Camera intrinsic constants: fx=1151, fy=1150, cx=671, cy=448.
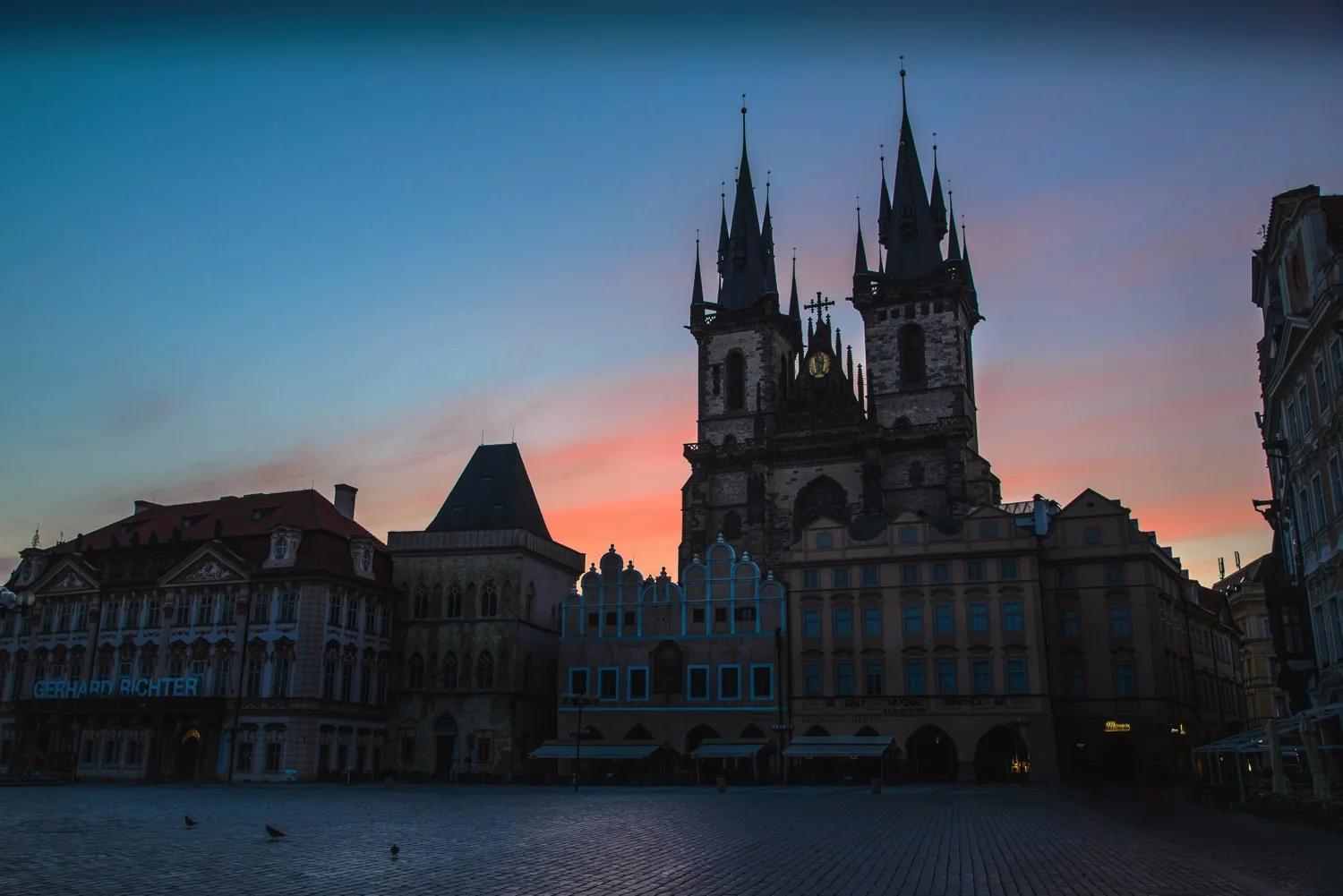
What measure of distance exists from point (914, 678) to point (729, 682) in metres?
9.58

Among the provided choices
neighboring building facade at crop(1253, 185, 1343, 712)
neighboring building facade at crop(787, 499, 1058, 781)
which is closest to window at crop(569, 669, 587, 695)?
neighboring building facade at crop(787, 499, 1058, 781)

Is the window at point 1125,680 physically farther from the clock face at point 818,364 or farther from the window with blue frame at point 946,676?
the clock face at point 818,364

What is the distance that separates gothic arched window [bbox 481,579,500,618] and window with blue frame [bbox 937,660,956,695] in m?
24.9

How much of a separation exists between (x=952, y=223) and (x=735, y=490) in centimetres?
2707

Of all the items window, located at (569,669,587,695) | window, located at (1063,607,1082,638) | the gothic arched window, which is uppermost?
the gothic arched window

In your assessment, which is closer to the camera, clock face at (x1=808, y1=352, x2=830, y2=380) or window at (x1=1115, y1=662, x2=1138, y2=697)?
window at (x1=1115, y1=662, x2=1138, y2=697)

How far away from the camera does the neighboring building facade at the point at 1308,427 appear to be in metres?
29.0

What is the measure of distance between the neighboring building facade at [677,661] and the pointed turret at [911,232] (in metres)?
30.6

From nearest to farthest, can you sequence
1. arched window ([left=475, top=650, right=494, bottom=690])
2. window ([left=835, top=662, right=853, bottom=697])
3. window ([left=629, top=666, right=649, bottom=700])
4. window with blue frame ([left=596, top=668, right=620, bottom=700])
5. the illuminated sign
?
window ([left=835, top=662, right=853, bottom=697])
window ([left=629, top=666, right=649, bottom=700])
window with blue frame ([left=596, top=668, right=620, bottom=700])
the illuminated sign
arched window ([left=475, top=650, right=494, bottom=690])

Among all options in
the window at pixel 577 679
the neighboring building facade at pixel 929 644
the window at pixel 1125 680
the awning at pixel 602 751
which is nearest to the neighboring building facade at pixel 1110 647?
the window at pixel 1125 680

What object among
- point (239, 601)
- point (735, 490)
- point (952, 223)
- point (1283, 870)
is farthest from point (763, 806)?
point (952, 223)

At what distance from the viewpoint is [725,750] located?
56469 millimetres

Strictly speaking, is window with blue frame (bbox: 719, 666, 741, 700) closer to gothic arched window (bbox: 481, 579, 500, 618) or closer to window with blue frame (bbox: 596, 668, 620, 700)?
window with blue frame (bbox: 596, 668, 620, 700)

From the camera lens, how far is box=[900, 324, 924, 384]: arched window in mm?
78875
